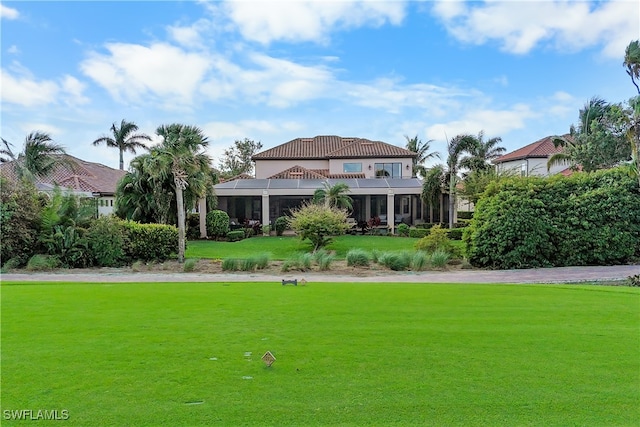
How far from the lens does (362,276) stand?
16.1 metres

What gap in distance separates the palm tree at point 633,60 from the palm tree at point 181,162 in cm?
1917

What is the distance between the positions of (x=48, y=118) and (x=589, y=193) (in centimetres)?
2898

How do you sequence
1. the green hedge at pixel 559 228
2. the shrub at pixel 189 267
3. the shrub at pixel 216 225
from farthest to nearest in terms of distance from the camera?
the shrub at pixel 216 225 → the green hedge at pixel 559 228 → the shrub at pixel 189 267

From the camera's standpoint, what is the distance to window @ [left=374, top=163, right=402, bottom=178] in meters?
42.3

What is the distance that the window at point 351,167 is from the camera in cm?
4256

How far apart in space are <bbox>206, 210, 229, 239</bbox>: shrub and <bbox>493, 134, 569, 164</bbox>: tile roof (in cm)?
3336

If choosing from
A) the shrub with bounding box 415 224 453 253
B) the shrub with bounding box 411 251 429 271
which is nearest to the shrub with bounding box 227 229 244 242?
the shrub with bounding box 415 224 453 253

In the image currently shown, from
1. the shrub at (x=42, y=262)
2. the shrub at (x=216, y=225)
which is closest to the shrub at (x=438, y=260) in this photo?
the shrub at (x=42, y=262)

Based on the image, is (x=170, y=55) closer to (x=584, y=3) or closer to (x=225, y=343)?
(x=584, y=3)

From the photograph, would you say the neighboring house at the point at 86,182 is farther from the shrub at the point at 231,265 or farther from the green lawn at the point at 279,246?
the shrub at the point at 231,265

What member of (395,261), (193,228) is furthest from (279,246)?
(395,261)

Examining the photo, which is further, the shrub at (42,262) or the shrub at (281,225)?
the shrub at (281,225)

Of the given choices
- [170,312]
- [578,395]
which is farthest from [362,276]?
[578,395]

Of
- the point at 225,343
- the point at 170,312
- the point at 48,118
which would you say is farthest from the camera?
the point at 48,118
